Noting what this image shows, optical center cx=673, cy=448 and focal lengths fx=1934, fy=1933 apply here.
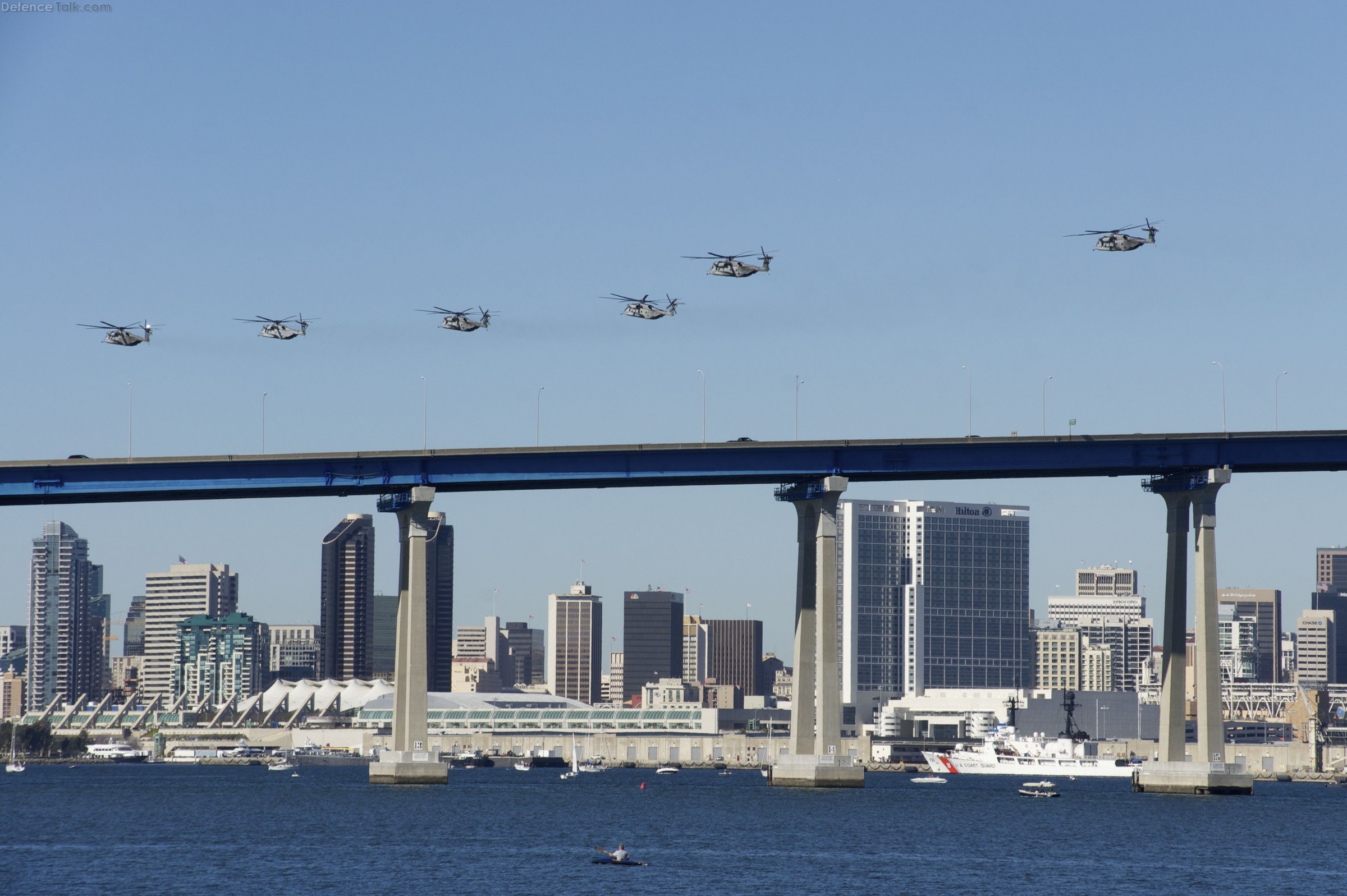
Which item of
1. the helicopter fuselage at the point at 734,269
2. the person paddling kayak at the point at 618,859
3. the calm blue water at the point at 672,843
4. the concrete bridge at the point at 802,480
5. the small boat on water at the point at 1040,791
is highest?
the helicopter fuselage at the point at 734,269

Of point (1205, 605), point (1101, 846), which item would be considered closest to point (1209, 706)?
point (1205, 605)

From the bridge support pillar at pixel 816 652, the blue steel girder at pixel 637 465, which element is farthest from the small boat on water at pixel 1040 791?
the blue steel girder at pixel 637 465

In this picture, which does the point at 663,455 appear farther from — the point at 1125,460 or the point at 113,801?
the point at 113,801

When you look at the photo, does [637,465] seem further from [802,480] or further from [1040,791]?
[1040,791]

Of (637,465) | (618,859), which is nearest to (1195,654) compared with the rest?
(637,465)

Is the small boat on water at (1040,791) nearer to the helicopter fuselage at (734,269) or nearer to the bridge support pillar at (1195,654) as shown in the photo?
the bridge support pillar at (1195,654)
